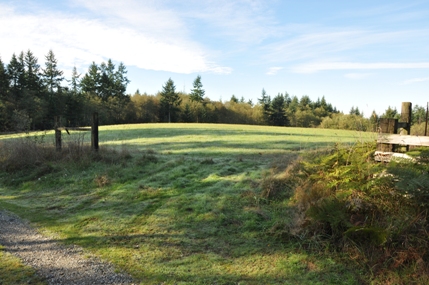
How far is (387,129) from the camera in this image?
263 inches

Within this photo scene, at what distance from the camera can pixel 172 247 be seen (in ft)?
19.2

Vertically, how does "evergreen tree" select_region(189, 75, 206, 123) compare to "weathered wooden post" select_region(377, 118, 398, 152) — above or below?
above

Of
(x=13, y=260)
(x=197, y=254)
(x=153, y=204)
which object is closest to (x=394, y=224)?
(x=197, y=254)

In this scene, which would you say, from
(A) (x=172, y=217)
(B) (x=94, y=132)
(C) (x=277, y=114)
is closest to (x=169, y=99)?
(C) (x=277, y=114)

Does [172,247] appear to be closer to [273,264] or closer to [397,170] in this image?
[273,264]

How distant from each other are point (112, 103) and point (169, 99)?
558 inches

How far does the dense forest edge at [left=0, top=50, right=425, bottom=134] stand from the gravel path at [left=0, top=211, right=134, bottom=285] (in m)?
51.9

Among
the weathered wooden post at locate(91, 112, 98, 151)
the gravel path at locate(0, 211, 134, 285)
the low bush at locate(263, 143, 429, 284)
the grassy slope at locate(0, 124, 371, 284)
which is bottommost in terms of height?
the gravel path at locate(0, 211, 134, 285)

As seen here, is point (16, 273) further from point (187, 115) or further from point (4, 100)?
point (187, 115)

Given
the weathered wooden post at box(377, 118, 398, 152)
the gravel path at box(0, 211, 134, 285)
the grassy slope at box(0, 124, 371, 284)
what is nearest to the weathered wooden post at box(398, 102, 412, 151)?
the grassy slope at box(0, 124, 371, 284)

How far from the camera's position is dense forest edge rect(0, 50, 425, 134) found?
194 ft

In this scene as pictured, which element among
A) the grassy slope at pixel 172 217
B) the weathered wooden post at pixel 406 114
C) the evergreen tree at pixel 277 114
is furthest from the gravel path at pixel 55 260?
the evergreen tree at pixel 277 114

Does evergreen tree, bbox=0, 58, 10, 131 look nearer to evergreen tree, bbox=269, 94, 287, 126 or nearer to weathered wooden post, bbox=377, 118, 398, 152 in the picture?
weathered wooden post, bbox=377, 118, 398, 152

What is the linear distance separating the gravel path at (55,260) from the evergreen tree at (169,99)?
69382 mm
